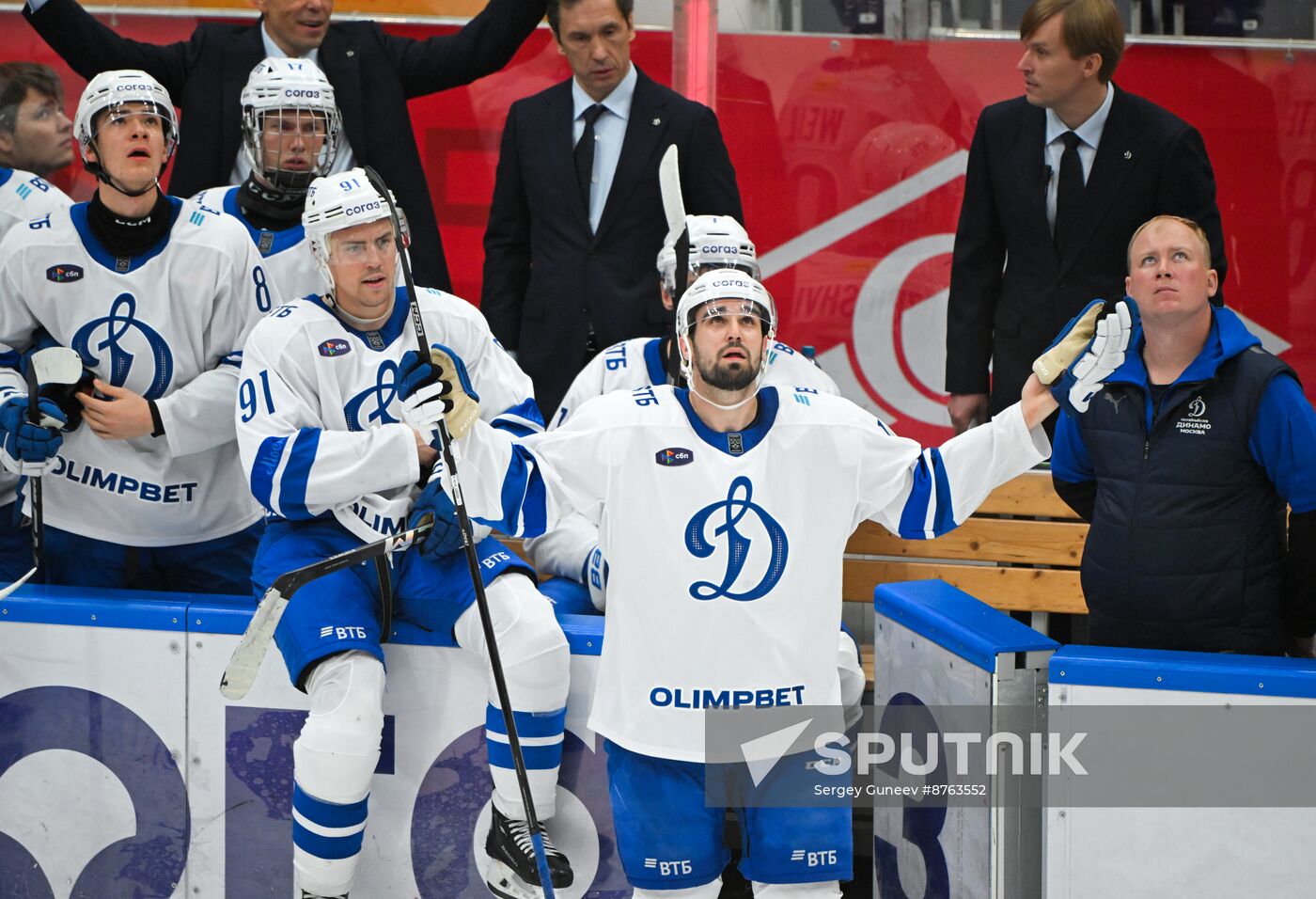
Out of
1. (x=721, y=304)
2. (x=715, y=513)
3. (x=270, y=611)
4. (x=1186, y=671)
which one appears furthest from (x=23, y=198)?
(x=1186, y=671)

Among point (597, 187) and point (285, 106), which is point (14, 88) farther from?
point (597, 187)

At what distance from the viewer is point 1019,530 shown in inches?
167

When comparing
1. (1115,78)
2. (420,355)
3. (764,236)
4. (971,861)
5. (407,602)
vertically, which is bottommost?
(971,861)

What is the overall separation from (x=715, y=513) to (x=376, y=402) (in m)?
0.92

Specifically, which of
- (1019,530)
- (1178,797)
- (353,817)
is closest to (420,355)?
(353,817)

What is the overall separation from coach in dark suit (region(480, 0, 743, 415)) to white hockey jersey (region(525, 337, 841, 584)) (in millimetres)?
408

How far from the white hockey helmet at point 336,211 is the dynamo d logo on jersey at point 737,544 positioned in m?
0.99

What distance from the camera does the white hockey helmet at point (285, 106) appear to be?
12.4ft

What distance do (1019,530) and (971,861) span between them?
4.82 ft

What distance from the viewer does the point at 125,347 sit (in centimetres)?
358

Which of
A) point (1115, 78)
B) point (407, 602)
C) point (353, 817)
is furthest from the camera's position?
point (1115, 78)

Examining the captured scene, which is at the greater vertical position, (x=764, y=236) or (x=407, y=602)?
(x=764, y=236)

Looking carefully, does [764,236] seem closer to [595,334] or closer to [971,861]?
[595,334]

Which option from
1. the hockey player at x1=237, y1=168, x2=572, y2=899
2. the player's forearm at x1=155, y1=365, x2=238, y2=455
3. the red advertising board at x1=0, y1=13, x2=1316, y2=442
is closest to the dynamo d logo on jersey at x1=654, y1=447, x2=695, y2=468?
the hockey player at x1=237, y1=168, x2=572, y2=899
